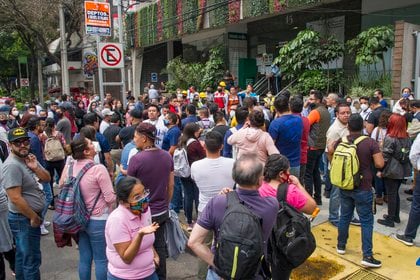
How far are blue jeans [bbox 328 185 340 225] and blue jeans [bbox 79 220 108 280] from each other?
3350 millimetres

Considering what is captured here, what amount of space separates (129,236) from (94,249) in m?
0.86

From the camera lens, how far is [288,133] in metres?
4.62

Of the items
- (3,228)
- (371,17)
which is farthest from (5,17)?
(3,228)

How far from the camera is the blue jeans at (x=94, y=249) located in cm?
323

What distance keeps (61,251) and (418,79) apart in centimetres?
971

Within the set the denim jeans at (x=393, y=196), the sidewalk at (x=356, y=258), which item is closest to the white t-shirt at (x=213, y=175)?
the sidewalk at (x=356, y=258)

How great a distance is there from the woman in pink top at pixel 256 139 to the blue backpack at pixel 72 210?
187cm

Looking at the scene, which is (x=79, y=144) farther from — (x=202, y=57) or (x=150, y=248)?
(x=202, y=57)

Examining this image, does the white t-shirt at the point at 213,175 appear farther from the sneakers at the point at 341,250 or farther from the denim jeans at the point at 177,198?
the denim jeans at the point at 177,198

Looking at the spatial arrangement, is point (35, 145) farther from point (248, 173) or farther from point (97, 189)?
point (248, 173)

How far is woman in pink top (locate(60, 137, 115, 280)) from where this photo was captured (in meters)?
3.19

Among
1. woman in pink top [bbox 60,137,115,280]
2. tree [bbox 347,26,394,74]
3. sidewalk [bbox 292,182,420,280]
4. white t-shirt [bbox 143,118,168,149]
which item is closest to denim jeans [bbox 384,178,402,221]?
sidewalk [bbox 292,182,420,280]

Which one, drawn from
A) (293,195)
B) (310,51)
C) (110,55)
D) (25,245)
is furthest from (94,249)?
(310,51)

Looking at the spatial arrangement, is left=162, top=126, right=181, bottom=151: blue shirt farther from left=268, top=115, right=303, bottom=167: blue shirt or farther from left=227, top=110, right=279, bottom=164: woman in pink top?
left=268, top=115, right=303, bottom=167: blue shirt
